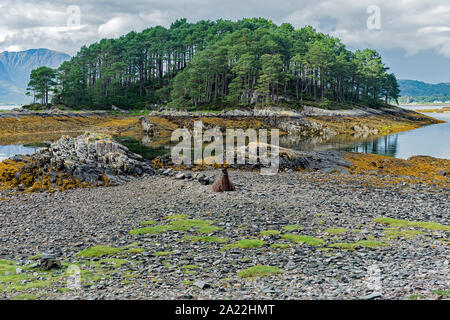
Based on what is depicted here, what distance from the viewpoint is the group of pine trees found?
110000mm

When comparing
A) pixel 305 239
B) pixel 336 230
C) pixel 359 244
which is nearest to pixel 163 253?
pixel 305 239

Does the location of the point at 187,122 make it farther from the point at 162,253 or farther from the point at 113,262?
the point at 113,262

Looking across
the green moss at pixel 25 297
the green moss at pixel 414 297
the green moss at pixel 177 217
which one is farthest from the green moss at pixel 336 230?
the green moss at pixel 25 297

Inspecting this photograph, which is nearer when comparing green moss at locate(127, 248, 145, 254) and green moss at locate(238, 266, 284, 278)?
green moss at locate(238, 266, 284, 278)

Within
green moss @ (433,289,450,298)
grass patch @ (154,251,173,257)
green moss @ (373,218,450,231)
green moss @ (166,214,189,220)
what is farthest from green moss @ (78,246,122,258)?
green moss @ (373,218,450,231)

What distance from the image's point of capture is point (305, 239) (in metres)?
15.5

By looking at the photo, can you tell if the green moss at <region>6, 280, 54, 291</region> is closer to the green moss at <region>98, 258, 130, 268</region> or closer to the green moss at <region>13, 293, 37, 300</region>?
the green moss at <region>13, 293, 37, 300</region>

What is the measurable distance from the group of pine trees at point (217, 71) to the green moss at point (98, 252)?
91.8 meters

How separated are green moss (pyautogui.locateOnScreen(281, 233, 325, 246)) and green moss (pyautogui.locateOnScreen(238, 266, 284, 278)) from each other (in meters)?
3.49

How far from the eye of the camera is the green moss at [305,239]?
15.0m

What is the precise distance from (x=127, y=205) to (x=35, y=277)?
12.1 meters

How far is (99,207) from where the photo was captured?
23.7 m

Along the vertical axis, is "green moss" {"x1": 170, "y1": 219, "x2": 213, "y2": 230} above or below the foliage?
below
